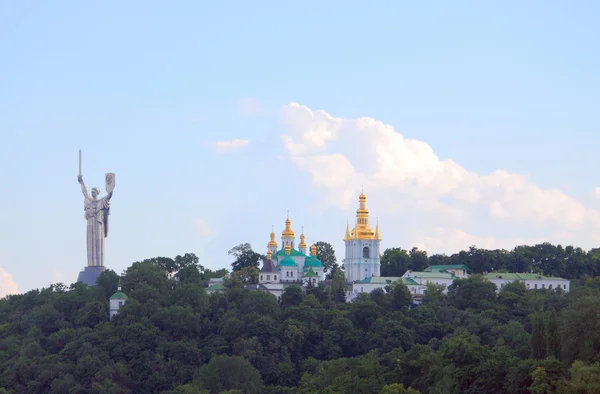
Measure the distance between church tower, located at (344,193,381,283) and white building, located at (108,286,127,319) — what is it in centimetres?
1723

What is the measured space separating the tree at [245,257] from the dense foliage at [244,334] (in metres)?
6.41

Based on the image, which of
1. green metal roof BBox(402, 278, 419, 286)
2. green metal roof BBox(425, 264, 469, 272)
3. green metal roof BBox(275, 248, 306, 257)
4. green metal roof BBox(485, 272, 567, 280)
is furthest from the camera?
green metal roof BBox(425, 264, 469, 272)

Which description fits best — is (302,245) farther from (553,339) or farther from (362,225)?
(553,339)

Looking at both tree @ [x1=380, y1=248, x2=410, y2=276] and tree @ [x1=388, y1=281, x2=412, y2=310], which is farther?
tree @ [x1=380, y1=248, x2=410, y2=276]

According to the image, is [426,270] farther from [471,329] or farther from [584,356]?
[584,356]

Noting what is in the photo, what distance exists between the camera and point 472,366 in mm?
54344

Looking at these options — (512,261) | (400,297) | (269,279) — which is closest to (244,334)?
(400,297)

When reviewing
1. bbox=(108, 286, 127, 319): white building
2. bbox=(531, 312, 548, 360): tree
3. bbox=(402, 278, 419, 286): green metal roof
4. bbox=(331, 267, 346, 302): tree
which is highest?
bbox=(402, 278, 419, 286): green metal roof

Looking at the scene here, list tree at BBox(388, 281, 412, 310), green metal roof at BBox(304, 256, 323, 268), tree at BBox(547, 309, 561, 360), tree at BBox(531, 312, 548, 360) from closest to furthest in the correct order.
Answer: tree at BBox(547, 309, 561, 360) → tree at BBox(531, 312, 548, 360) → tree at BBox(388, 281, 412, 310) → green metal roof at BBox(304, 256, 323, 268)

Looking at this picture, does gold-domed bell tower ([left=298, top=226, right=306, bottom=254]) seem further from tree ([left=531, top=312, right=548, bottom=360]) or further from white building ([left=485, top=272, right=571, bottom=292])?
tree ([left=531, top=312, right=548, bottom=360])

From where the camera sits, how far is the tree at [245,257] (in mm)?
91250

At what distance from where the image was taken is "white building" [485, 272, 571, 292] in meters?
85.9

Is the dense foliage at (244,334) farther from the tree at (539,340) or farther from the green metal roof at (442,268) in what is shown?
the green metal roof at (442,268)

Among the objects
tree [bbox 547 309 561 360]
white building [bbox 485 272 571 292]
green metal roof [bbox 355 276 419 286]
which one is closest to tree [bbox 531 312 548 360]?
tree [bbox 547 309 561 360]
